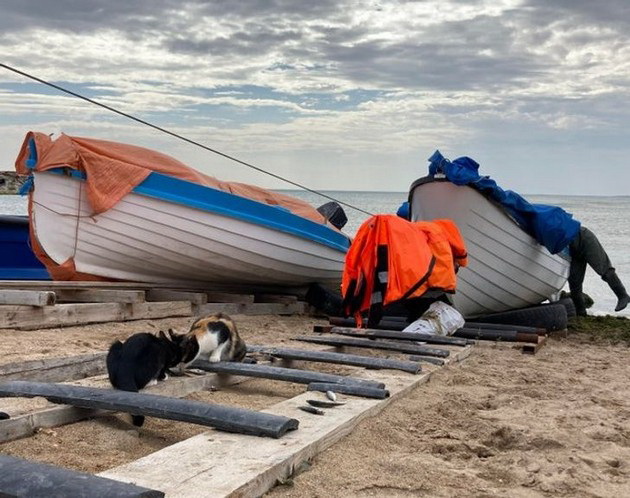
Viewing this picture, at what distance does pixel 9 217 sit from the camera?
11875 millimetres

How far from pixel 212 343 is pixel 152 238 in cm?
374

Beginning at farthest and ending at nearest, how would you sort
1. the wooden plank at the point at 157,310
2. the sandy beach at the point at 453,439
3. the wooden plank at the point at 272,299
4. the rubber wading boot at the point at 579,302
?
the rubber wading boot at the point at 579,302 → the wooden plank at the point at 272,299 → the wooden plank at the point at 157,310 → the sandy beach at the point at 453,439

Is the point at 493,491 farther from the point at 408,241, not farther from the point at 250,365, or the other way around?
the point at 408,241

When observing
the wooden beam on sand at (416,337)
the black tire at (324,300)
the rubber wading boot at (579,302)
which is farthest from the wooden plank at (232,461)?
the rubber wading boot at (579,302)

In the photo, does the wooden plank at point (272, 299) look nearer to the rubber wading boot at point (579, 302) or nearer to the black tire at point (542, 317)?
the black tire at point (542, 317)

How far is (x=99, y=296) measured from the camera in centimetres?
806

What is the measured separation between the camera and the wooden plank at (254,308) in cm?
895

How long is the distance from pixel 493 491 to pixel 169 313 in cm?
581

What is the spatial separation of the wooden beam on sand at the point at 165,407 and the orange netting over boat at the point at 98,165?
4529 millimetres

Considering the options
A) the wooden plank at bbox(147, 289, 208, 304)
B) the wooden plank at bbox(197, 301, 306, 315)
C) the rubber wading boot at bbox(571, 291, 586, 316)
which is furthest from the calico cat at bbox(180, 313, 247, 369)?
the rubber wading boot at bbox(571, 291, 586, 316)

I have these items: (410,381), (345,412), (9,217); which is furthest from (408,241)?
(9,217)

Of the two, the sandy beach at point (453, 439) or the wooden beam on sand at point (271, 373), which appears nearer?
the sandy beach at point (453, 439)

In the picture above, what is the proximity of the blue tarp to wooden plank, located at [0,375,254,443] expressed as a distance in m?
4.95

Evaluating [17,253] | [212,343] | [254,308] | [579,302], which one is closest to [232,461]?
[212,343]
